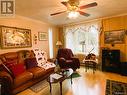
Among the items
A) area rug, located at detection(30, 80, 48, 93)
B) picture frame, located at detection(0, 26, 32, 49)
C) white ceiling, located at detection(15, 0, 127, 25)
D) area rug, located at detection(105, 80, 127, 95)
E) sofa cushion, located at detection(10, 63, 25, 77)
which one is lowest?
Answer: area rug, located at detection(30, 80, 48, 93)

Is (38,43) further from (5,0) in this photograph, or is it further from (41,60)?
(5,0)

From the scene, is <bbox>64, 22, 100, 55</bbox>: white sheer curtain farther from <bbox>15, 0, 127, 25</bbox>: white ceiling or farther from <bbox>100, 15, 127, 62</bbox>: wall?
<bbox>15, 0, 127, 25</bbox>: white ceiling

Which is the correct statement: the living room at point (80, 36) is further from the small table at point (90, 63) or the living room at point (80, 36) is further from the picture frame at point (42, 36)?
the small table at point (90, 63)

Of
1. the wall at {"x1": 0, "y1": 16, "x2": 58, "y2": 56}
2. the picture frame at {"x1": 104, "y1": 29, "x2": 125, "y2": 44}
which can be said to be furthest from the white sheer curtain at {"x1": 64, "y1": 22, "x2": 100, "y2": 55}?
the wall at {"x1": 0, "y1": 16, "x2": 58, "y2": 56}

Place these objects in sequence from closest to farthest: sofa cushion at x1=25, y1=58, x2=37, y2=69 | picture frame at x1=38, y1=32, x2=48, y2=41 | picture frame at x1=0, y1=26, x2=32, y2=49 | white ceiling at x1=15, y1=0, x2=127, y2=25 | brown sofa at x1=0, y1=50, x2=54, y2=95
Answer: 1. brown sofa at x1=0, y1=50, x2=54, y2=95
2. white ceiling at x1=15, y1=0, x2=127, y2=25
3. picture frame at x1=0, y1=26, x2=32, y2=49
4. sofa cushion at x1=25, y1=58, x2=37, y2=69
5. picture frame at x1=38, y1=32, x2=48, y2=41

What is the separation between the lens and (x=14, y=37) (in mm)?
4164

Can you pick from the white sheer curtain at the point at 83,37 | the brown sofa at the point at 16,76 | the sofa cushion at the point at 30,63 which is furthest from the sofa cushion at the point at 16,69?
the white sheer curtain at the point at 83,37

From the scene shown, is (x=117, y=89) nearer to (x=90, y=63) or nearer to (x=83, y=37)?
(x=90, y=63)

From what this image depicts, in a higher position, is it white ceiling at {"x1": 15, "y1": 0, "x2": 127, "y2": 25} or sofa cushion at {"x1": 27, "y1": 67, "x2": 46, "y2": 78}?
white ceiling at {"x1": 15, "y1": 0, "x2": 127, "y2": 25}

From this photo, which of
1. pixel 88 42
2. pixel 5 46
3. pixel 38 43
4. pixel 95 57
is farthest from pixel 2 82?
pixel 88 42

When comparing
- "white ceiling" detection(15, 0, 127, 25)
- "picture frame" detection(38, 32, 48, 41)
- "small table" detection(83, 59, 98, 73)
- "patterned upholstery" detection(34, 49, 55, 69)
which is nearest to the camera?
"white ceiling" detection(15, 0, 127, 25)

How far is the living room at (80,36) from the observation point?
3253 mm

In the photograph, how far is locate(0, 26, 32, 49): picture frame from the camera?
12.5 ft

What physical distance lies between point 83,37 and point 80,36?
19cm
